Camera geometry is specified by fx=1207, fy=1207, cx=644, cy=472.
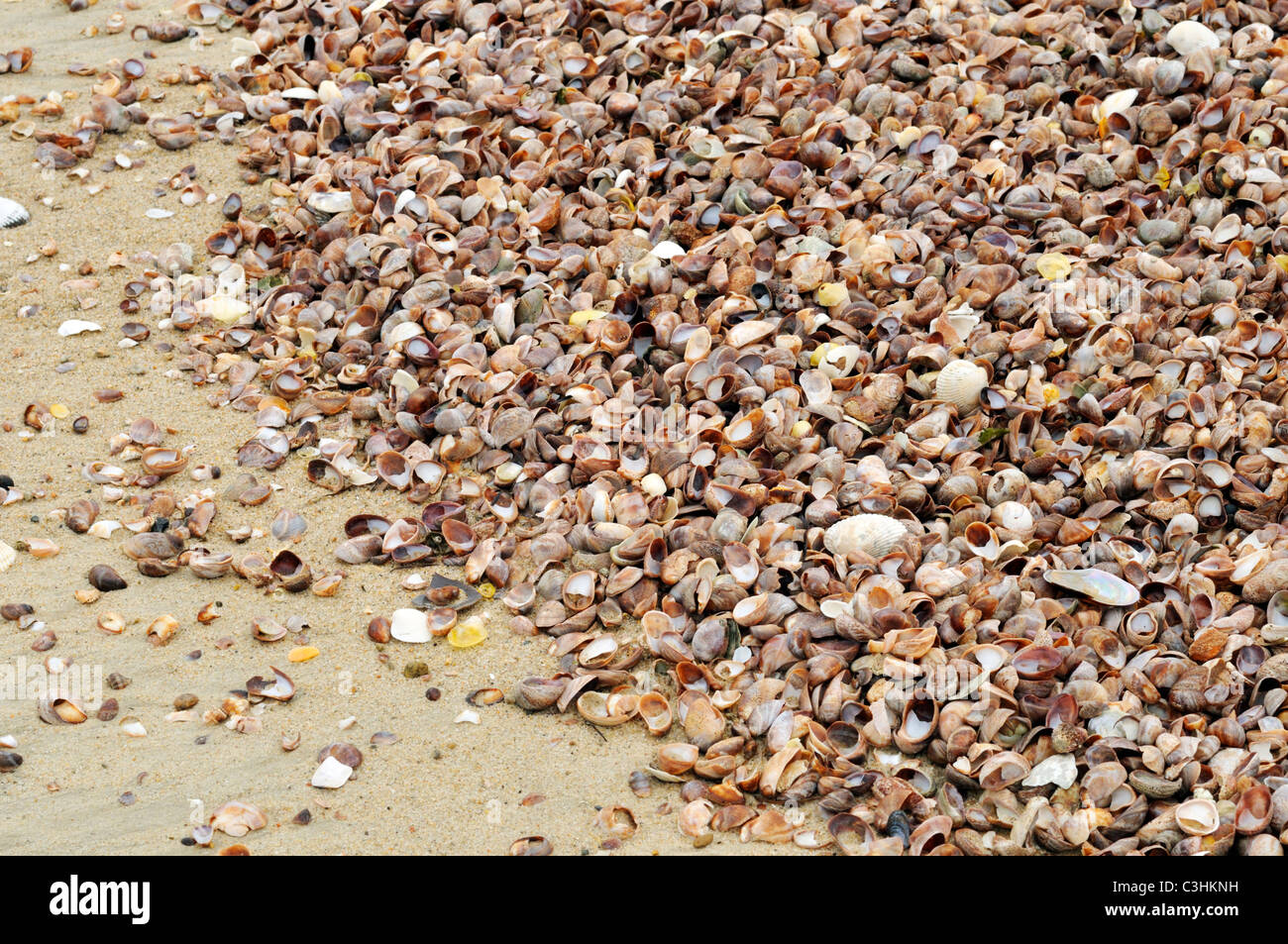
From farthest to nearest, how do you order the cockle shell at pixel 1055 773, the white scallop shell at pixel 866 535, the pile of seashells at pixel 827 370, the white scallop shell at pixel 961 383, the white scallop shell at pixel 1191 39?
the white scallop shell at pixel 1191 39 < the white scallop shell at pixel 961 383 < the white scallop shell at pixel 866 535 < the pile of seashells at pixel 827 370 < the cockle shell at pixel 1055 773

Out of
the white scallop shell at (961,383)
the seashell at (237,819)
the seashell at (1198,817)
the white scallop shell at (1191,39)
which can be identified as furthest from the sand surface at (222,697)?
the white scallop shell at (1191,39)

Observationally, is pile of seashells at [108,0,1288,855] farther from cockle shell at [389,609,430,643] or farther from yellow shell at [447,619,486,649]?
cockle shell at [389,609,430,643]

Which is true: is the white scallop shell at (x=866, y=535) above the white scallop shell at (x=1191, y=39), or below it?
below

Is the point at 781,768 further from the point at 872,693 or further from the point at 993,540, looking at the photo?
the point at 993,540

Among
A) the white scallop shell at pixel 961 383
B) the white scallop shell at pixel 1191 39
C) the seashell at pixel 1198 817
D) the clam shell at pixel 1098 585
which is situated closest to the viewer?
the seashell at pixel 1198 817

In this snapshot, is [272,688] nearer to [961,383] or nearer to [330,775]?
[330,775]

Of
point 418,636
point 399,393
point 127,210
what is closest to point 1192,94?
point 399,393

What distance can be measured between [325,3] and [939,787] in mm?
3748

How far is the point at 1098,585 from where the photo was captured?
2.71 m

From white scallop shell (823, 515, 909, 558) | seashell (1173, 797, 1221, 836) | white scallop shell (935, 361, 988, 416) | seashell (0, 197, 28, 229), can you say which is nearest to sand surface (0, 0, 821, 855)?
seashell (0, 197, 28, 229)

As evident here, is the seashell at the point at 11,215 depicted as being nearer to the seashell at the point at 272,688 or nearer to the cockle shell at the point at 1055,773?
the seashell at the point at 272,688

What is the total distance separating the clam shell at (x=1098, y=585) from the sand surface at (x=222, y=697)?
0.80m

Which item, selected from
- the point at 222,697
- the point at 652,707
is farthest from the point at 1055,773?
the point at 222,697

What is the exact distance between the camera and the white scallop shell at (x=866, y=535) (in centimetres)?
280
